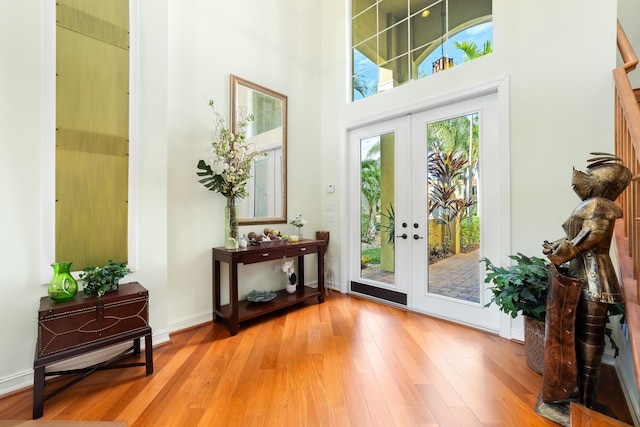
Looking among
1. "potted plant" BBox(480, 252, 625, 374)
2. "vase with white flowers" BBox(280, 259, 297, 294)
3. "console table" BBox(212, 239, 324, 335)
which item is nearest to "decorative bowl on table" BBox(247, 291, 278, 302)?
"console table" BBox(212, 239, 324, 335)

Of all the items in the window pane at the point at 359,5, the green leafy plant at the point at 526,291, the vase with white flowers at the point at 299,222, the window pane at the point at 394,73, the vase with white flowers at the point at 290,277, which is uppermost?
the window pane at the point at 359,5

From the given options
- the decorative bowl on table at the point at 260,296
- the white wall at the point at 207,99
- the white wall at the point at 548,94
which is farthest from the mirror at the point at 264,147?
the white wall at the point at 548,94

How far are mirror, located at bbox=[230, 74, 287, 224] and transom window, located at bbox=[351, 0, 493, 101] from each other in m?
1.26

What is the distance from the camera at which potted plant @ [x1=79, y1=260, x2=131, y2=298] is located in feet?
6.41

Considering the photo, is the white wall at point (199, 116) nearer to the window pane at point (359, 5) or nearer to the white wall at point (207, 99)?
the white wall at point (207, 99)

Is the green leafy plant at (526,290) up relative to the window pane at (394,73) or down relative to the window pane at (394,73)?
down

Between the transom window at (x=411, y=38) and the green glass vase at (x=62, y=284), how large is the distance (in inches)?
147

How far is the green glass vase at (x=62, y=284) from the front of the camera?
72.3 inches

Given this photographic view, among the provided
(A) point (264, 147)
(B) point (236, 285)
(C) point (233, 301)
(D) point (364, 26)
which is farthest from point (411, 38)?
(C) point (233, 301)

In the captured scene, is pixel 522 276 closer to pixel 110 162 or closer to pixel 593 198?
pixel 593 198

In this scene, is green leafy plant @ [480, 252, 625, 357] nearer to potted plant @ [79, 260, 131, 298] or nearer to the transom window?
the transom window

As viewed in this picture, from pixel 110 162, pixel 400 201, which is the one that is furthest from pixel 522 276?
pixel 110 162

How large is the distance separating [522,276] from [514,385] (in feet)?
2.45

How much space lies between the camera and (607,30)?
2.14 meters
